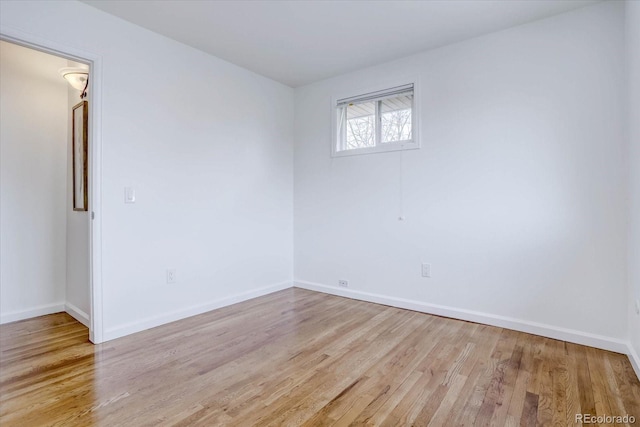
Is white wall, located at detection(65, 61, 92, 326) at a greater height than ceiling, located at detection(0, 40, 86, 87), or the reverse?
ceiling, located at detection(0, 40, 86, 87)

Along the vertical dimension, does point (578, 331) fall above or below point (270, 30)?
below

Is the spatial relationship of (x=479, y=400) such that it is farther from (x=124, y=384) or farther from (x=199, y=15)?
(x=199, y=15)

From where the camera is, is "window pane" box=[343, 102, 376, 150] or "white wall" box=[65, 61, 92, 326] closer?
"white wall" box=[65, 61, 92, 326]

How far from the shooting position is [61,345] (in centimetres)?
241

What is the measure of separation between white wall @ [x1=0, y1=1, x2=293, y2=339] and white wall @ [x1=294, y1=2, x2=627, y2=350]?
3.34 feet

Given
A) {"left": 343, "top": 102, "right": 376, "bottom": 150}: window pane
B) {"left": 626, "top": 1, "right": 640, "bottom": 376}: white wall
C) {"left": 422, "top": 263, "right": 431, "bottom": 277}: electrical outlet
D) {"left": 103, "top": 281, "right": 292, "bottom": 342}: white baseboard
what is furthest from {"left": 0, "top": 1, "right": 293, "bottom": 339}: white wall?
{"left": 626, "top": 1, "right": 640, "bottom": 376}: white wall

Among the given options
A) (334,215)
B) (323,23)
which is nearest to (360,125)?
(334,215)

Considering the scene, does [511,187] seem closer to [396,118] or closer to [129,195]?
[396,118]

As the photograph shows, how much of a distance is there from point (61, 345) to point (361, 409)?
7.43 ft

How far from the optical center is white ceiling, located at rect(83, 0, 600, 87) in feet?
7.84

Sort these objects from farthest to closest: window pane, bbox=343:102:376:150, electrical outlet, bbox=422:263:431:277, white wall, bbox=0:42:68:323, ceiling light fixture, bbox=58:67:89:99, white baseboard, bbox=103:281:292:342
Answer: window pane, bbox=343:102:376:150
electrical outlet, bbox=422:263:431:277
white wall, bbox=0:42:68:323
ceiling light fixture, bbox=58:67:89:99
white baseboard, bbox=103:281:292:342

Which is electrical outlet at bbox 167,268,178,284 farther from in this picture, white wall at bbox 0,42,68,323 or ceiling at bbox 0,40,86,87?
ceiling at bbox 0,40,86,87

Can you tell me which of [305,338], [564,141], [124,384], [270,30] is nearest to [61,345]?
[124,384]

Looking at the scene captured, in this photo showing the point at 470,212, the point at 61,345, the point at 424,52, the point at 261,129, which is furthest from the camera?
the point at 261,129
